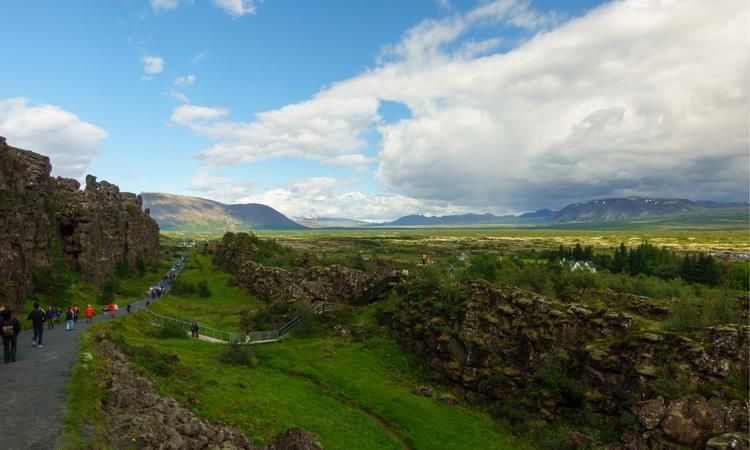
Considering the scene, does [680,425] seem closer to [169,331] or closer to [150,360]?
[150,360]

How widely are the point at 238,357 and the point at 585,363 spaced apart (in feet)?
123

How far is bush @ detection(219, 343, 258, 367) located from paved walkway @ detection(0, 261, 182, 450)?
56.1ft

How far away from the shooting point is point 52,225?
71750 millimetres

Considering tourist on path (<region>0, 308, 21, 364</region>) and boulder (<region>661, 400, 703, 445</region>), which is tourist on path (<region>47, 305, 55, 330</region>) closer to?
tourist on path (<region>0, 308, 21, 364</region>)

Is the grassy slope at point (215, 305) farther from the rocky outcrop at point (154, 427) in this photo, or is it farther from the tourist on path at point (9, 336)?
the rocky outcrop at point (154, 427)

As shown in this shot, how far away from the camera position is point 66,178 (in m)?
96.6

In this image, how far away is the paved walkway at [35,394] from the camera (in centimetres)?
1914

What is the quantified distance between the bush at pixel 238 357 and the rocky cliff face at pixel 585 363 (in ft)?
70.0

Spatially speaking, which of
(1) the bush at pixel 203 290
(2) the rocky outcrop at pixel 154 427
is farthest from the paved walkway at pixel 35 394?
(1) the bush at pixel 203 290

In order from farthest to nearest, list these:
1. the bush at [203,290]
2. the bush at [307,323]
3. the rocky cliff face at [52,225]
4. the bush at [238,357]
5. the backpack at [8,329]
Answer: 1. the bush at [203,290]
2. the bush at [307,323]
3. the bush at [238,357]
4. the rocky cliff face at [52,225]
5. the backpack at [8,329]

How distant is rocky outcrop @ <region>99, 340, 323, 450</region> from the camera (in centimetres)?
2023

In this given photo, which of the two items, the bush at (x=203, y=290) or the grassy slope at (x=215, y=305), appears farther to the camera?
the bush at (x=203, y=290)

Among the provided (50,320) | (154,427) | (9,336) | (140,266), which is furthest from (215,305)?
(154,427)

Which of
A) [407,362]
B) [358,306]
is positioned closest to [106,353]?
[407,362]
